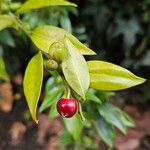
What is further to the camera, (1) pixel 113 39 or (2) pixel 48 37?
(1) pixel 113 39

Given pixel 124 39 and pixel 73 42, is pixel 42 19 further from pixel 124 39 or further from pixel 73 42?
pixel 73 42

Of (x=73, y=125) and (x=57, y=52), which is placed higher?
(x=57, y=52)

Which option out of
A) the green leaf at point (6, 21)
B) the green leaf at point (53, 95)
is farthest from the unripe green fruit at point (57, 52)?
the green leaf at point (53, 95)

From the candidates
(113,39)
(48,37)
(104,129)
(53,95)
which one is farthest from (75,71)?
(113,39)

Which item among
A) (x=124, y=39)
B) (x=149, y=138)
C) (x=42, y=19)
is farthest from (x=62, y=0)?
(x=149, y=138)

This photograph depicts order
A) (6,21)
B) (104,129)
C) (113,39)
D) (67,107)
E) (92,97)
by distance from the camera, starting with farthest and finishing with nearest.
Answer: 1. (113,39)
2. (104,129)
3. (92,97)
4. (6,21)
5. (67,107)

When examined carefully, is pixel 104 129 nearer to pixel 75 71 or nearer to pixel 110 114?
pixel 110 114
